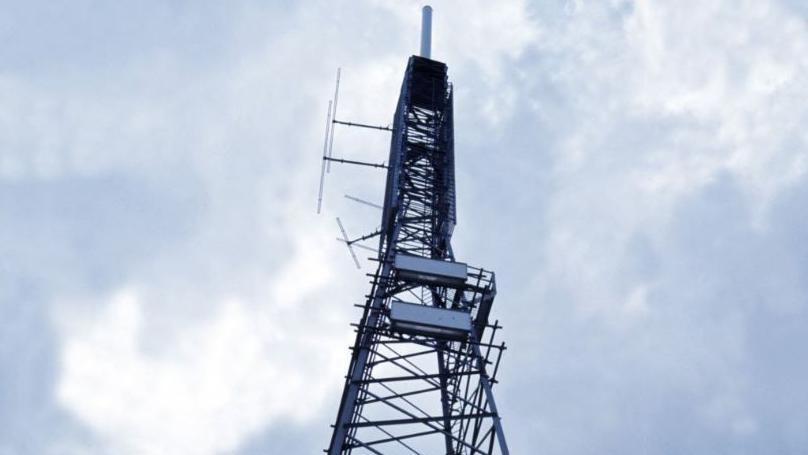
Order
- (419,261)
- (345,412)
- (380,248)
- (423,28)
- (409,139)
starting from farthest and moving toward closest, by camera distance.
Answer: (423,28) < (409,139) < (380,248) < (419,261) < (345,412)

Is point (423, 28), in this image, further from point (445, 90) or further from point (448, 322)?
point (448, 322)

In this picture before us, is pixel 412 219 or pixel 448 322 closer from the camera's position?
pixel 448 322

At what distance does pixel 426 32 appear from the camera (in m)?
35.1

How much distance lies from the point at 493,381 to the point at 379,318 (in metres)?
4.10

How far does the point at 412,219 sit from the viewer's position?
94.5 ft

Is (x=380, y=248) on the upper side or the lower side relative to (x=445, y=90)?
lower

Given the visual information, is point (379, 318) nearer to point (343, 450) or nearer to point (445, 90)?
point (343, 450)

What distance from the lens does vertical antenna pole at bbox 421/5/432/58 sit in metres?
34.5

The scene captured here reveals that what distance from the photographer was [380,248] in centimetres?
2870

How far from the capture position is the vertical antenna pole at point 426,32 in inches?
1359

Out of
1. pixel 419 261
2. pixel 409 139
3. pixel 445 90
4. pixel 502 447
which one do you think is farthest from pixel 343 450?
pixel 445 90

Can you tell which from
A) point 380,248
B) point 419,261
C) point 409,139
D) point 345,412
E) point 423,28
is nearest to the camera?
point 345,412

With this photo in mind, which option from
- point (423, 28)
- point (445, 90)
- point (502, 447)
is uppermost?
point (423, 28)

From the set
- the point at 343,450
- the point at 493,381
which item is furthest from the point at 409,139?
the point at 343,450
